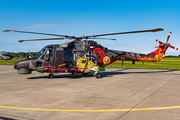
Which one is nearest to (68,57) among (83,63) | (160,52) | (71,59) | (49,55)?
(71,59)

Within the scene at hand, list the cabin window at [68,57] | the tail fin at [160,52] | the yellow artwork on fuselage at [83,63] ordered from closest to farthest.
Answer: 1. the cabin window at [68,57]
2. the yellow artwork on fuselage at [83,63]
3. the tail fin at [160,52]

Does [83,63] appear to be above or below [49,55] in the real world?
below

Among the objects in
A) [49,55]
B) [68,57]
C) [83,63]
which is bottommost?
[83,63]

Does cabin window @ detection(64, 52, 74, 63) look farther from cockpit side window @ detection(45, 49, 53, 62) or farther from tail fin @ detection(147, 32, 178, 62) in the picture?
tail fin @ detection(147, 32, 178, 62)

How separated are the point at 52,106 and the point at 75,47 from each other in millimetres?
9594

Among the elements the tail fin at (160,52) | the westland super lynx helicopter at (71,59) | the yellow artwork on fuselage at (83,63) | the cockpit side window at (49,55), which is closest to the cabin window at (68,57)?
the westland super lynx helicopter at (71,59)

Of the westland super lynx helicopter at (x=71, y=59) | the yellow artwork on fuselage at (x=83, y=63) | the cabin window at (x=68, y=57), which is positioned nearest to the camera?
the westland super lynx helicopter at (x=71, y=59)

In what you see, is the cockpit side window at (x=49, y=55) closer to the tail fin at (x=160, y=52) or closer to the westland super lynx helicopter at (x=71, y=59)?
the westland super lynx helicopter at (x=71, y=59)

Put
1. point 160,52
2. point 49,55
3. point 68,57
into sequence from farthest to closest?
1. point 160,52
2. point 68,57
3. point 49,55

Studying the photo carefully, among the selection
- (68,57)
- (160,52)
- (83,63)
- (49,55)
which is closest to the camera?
(49,55)

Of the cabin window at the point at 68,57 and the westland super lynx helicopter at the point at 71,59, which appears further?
the cabin window at the point at 68,57

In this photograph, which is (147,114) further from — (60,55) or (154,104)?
(60,55)

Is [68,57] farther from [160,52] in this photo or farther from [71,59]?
[160,52]

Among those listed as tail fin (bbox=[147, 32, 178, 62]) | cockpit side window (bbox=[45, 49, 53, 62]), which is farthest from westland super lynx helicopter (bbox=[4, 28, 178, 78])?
A: tail fin (bbox=[147, 32, 178, 62])
